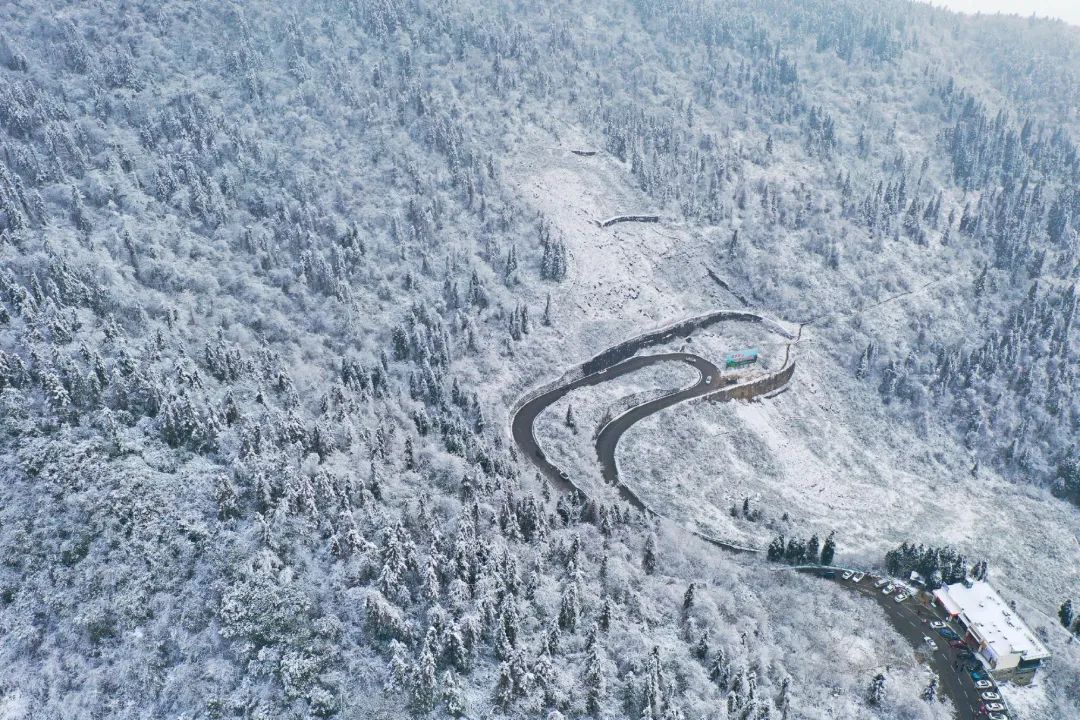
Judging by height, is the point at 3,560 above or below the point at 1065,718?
above

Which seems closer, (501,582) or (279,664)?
(279,664)

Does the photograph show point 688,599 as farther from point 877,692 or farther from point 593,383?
point 593,383

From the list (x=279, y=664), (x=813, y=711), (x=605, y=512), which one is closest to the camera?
(x=279, y=664)

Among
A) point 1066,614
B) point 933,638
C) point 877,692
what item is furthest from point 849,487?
point 877,692

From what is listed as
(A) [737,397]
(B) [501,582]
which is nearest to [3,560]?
(B) [501,582]

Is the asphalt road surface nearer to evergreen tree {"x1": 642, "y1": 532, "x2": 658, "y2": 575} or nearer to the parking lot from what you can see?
evergreen tree {"x1": 642, "y1": 532, "x2": 658, "y2": 575}

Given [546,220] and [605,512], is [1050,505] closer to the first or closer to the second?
[605,512]
